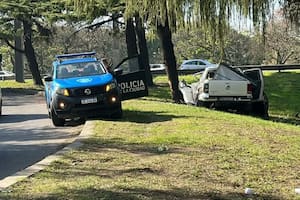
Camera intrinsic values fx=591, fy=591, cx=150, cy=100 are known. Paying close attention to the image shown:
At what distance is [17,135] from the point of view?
47.6 feet

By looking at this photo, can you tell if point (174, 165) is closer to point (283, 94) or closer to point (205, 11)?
point (205, 11)

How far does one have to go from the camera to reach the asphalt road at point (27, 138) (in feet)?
33.8

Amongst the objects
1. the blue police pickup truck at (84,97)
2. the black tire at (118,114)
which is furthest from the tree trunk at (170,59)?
the black tire at (118,114)

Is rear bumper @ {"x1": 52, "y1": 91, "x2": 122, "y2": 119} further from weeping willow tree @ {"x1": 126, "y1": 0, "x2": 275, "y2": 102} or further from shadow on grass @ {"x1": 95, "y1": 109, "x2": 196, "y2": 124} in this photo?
weeping willow tree @ {"x1": 126, "y1": 0, "x2": 275, "y2": 102}

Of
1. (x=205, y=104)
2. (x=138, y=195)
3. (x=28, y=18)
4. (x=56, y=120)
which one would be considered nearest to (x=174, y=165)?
(x=138, y=195)

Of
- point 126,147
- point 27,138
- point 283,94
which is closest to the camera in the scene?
point 126,147

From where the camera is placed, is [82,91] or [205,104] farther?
[205,104]

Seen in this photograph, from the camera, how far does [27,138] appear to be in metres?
13.8

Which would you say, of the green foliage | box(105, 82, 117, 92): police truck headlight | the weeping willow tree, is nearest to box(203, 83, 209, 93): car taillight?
box(105, 82, 117, 92): police truck headlight

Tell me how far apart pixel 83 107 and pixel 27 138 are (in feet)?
6.81

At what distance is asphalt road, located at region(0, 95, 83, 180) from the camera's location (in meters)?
10.3

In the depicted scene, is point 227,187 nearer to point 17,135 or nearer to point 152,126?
point 152,126

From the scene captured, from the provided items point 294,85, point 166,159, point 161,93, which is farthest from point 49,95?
point 294,85

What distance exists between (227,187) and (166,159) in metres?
1.90
